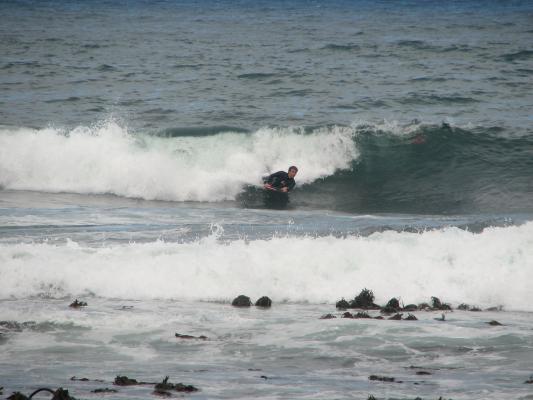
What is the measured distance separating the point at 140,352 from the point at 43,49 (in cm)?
3000

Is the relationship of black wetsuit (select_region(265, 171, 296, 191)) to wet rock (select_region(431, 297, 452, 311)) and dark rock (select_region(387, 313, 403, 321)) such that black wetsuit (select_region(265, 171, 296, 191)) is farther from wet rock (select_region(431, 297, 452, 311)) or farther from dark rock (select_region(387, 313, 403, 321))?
dark rock (select_region(387, 313, 403, 321))

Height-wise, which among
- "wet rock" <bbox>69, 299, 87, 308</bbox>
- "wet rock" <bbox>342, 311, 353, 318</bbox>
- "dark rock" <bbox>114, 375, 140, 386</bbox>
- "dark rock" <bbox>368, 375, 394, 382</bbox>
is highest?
"wet rock" <bbox>69, 299, 87, 308</bbox>

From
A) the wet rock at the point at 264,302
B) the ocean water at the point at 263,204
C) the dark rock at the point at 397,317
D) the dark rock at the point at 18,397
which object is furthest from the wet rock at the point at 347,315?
the dark rock at the point at 18,397

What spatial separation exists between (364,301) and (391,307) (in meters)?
0.45

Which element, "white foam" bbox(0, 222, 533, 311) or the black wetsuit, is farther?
the black wetsuit

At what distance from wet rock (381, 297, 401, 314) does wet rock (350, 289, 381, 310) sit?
0.68 feet

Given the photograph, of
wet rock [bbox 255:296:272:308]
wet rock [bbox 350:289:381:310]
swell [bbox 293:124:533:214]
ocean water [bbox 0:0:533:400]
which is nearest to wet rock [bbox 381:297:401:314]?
wet rock [bbox 350:289:381:310]

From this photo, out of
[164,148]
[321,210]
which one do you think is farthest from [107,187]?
[321,210]

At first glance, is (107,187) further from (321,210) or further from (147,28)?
(147,28)

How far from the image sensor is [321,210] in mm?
19469

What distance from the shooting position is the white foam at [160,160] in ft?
70.6

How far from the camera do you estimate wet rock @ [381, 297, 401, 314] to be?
11.1m

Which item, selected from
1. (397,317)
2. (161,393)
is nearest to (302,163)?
(397,317)

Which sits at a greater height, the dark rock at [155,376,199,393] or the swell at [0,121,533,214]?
the swell at [0,121,533,214]
